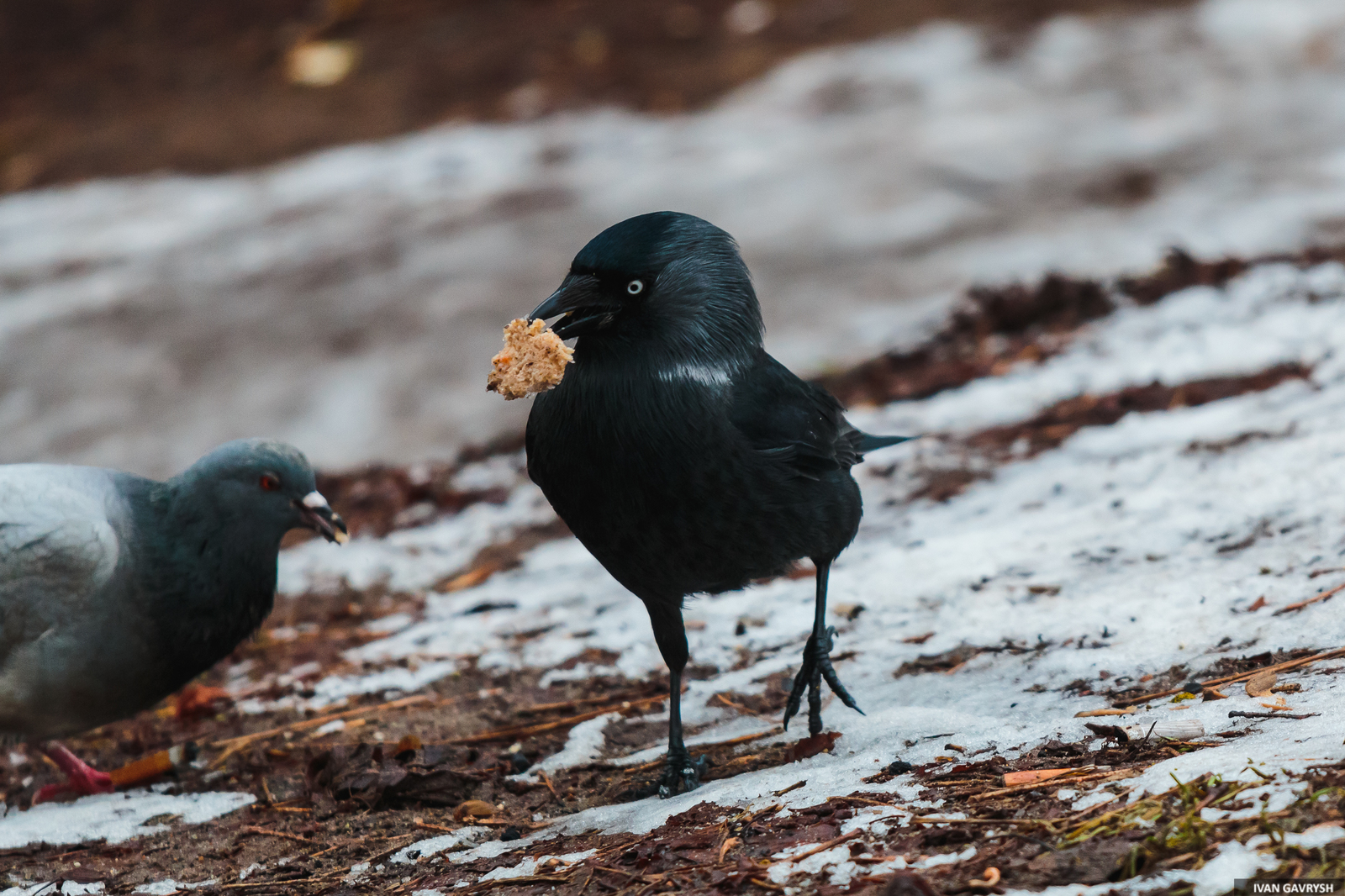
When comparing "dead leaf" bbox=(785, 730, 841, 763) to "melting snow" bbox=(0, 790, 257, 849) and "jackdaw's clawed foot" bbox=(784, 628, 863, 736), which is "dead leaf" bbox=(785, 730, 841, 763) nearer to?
"jackdaw's clawed foot" bbox=(784, 628, 863, 736)

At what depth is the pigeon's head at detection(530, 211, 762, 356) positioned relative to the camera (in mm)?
3244

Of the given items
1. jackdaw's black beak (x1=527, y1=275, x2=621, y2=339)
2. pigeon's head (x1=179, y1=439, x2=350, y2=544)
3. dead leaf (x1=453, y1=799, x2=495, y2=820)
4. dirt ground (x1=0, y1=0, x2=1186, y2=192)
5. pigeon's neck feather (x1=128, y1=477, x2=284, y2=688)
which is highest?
dirt ground (x1=0, y1=0, x2=1186, y2=192)

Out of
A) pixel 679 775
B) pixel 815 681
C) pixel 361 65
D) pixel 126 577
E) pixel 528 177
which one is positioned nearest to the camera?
pixel 679 775

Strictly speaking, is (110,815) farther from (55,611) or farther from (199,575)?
(199,575)

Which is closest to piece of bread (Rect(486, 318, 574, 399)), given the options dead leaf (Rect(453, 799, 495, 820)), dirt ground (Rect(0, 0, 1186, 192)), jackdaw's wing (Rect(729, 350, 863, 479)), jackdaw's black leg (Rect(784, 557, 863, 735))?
jackdaw's wing (Rect(729, 350, 863, 479))

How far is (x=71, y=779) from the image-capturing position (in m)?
3.96

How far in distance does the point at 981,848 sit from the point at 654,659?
216 centimetres

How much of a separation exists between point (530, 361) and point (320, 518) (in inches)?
48.5

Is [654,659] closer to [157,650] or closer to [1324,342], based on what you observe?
[157,650]

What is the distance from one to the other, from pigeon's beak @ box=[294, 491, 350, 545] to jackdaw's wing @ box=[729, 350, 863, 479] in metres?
1.43

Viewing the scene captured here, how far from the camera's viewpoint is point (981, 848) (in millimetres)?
2400

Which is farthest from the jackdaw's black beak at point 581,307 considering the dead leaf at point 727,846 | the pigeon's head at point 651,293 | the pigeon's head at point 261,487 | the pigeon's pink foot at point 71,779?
the pigeon's pink foot at point 71,779

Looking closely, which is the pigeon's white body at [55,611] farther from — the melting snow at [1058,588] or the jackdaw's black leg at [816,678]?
the jackdaw's black leg at [816,678]

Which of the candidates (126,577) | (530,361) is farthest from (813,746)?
(126,577)
